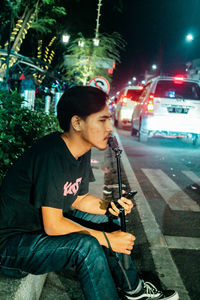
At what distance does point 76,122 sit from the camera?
2.24 metres

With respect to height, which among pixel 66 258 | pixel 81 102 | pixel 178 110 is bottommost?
pixel 66 258

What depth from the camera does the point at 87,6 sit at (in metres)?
18.2

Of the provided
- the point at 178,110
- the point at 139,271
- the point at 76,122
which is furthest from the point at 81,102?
the point at 178,110

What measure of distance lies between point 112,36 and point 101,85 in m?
10.9

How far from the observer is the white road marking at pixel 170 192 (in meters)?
4.99

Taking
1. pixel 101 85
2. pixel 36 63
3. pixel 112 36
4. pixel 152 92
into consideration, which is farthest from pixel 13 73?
pixel 112 36

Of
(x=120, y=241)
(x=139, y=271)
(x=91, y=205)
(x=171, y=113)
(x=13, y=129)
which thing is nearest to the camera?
(x=120, y=241)

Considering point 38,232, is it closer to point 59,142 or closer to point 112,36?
point 59,142

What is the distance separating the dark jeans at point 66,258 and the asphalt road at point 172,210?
0.99 metres

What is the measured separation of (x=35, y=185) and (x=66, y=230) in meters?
0.36

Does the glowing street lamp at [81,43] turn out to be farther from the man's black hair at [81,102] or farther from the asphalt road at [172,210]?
the man's black hair at [81,102]

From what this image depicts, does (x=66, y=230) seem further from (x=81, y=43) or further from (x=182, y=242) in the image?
(x=81, y=43)

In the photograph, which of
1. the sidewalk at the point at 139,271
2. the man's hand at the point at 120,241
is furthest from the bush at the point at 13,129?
the man's hand at the point at 120,241

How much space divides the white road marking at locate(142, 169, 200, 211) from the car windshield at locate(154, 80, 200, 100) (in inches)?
182
